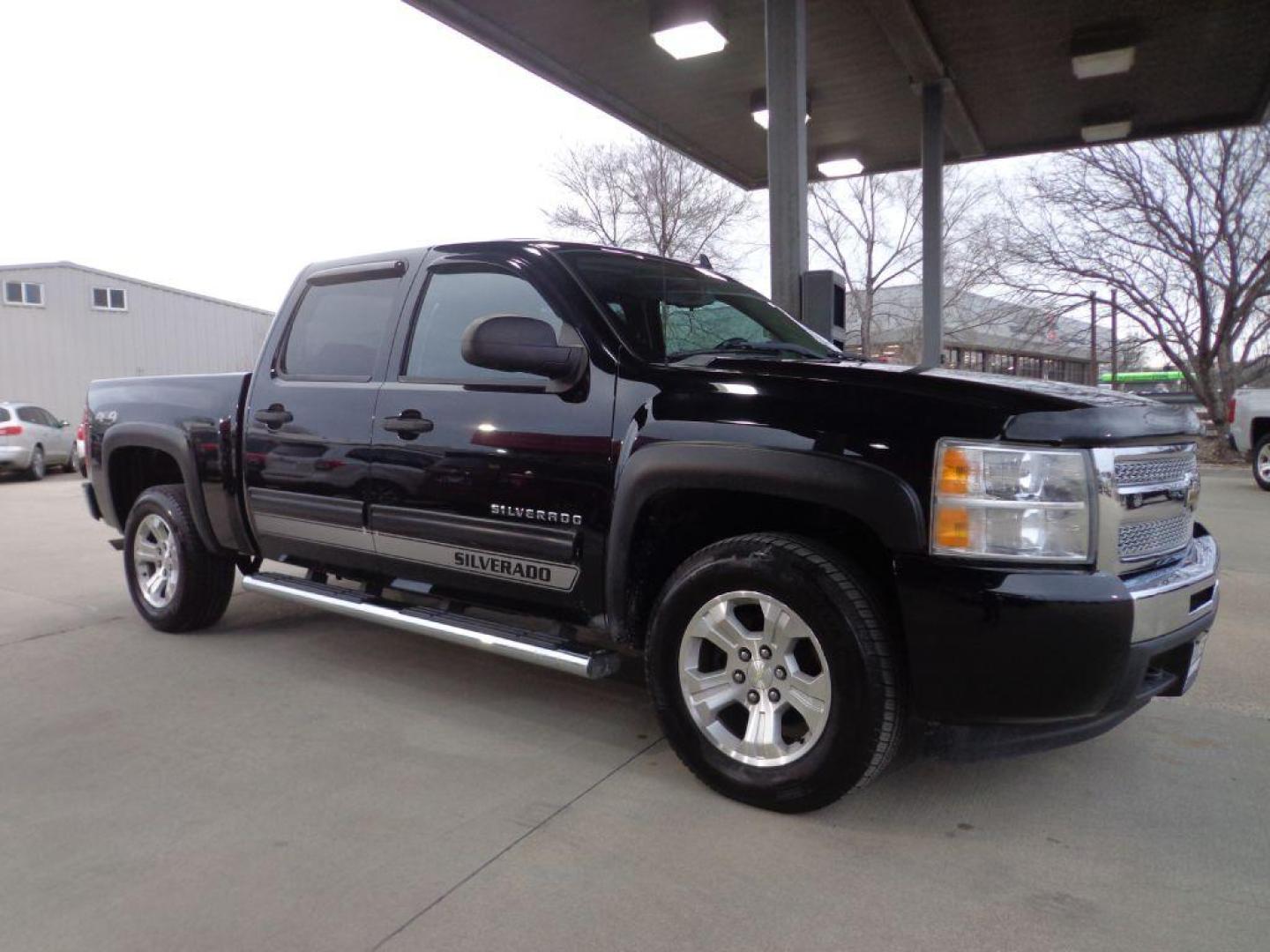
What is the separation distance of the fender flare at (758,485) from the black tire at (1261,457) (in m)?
12.1

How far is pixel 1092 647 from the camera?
2414 millimetres

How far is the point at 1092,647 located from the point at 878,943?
0.95 m

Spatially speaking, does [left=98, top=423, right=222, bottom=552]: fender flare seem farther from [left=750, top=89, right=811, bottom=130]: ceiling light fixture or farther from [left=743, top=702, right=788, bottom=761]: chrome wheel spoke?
[left=750, top=89, right=811, bottom=130]: ceiling light fixture

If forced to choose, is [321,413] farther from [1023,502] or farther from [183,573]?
[1023,502]

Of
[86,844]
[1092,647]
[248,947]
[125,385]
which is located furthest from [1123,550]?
[125,385]

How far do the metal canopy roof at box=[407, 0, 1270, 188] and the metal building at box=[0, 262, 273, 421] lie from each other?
63.0 feet

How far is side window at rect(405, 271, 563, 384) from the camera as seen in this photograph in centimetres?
359

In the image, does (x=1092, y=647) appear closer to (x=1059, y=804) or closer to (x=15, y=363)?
(x=1059, y=804)

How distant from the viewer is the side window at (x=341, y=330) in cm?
412

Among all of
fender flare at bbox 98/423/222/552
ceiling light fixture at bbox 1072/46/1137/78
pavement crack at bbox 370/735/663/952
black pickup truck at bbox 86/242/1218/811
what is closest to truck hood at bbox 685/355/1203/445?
black pickup truck at bbox 86/242/1218/811

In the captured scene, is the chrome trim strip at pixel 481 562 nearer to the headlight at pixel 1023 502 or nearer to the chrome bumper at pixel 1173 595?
the headlight at pixel 1023 502

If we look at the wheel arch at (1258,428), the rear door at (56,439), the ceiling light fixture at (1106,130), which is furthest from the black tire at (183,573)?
the rear door at (56,439)

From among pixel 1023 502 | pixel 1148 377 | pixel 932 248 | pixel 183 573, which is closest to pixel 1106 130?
pixel 932 248

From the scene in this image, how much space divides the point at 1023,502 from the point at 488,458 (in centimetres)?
191
